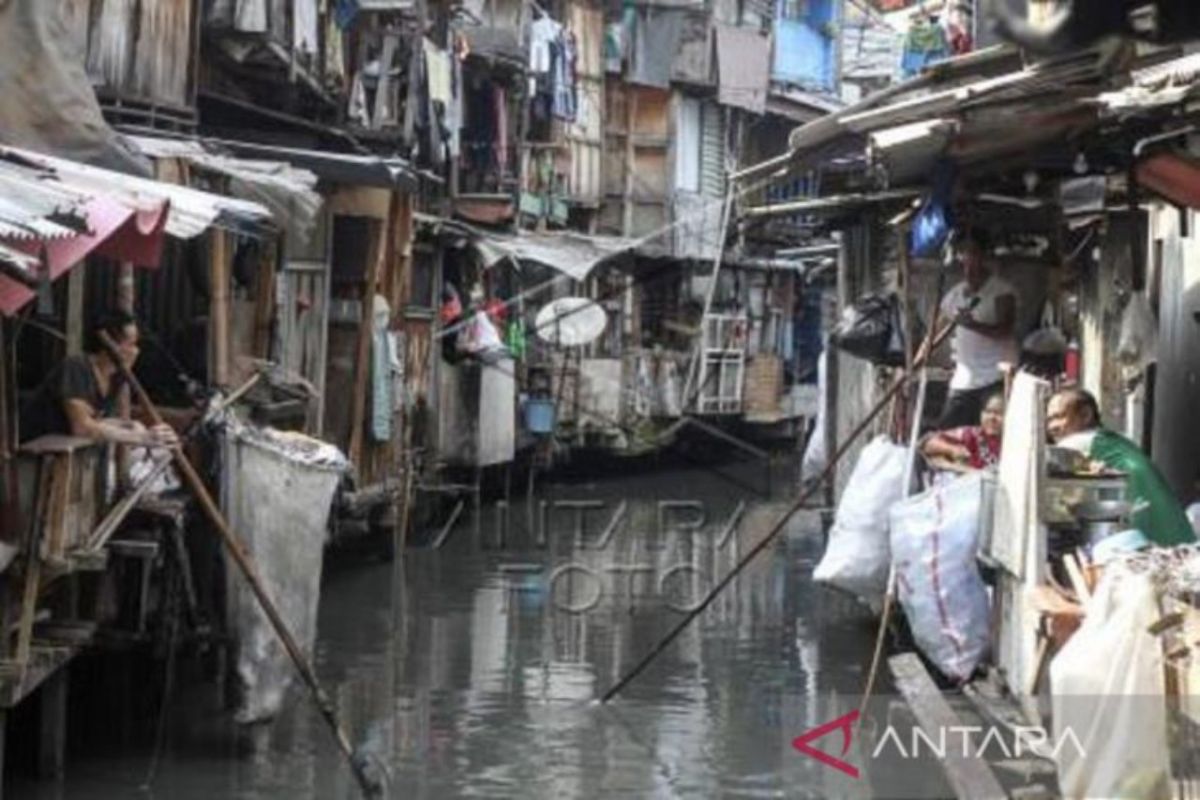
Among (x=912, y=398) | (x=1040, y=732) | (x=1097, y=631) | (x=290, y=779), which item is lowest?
(x=290, y=779)

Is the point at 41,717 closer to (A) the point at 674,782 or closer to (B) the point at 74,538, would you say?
(B) the point at 74,538

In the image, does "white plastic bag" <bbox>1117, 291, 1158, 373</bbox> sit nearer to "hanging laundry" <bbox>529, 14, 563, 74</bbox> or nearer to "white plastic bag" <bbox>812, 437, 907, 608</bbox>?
"white plastic bag" <bbox>812, 437, 907, 608</bbox>

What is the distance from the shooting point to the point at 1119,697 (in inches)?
243

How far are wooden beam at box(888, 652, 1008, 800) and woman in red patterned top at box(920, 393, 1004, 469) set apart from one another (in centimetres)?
115

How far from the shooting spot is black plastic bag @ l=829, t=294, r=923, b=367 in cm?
1388

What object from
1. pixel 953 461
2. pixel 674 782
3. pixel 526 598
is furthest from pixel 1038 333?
pixel 526 598

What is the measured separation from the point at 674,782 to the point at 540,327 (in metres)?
15.0

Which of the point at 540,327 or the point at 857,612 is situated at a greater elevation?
the point at 540,327

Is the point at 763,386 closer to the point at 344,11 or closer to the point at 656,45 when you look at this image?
the point at 656,45

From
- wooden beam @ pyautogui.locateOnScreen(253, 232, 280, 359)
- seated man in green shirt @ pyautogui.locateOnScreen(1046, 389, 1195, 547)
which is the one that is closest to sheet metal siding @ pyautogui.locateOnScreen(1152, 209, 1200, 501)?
seated man in green shirt @ pyautogui.locateOnScreen(1046, 389, 1195, 547)

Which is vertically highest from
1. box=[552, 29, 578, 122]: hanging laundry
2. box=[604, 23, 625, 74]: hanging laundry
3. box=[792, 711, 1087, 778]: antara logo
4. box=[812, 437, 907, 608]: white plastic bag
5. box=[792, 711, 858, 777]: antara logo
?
box=[604, 23, 625, 74]: hanging laundry

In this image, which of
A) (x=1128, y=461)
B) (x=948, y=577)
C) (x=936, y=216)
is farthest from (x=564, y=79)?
(x=1128, y=461)

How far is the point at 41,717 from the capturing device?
9.55 meters

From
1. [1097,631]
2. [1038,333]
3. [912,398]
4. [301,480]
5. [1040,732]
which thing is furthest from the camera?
[912,398]
